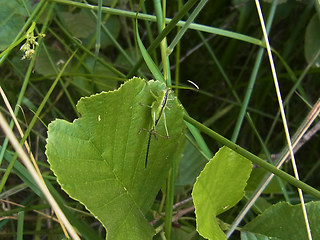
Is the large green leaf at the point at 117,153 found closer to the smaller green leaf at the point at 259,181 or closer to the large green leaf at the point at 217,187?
the large green leaf at the point at 217,187

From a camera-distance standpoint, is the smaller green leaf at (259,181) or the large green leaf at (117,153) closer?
the large green leaf at (117,153)

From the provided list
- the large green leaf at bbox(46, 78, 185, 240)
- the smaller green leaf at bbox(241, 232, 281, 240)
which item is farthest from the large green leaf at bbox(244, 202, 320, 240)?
the large green leaf at bbox(46, 78, 185, 240)

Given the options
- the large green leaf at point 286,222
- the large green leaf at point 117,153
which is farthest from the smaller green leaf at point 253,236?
the large green leaf at point 117,153

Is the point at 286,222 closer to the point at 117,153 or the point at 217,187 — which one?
the point at 217,187

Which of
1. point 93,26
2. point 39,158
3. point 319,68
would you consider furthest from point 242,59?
point 39,158

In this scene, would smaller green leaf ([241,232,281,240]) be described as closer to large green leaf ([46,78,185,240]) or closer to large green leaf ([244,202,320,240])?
large green leaf ([244,202,320,240])

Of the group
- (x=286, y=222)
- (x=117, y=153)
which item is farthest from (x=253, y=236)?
(x=117, y=153)
